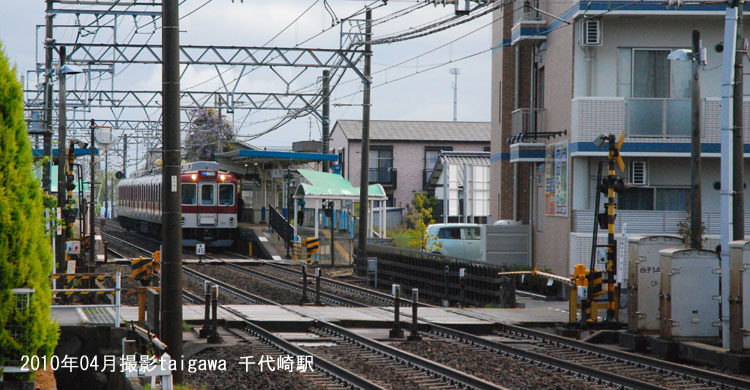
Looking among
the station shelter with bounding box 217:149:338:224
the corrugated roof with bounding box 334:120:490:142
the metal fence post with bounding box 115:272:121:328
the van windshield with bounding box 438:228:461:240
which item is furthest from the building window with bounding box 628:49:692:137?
the corrugated roof with bounding box 334:120:490:142

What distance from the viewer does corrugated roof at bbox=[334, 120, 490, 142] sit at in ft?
184

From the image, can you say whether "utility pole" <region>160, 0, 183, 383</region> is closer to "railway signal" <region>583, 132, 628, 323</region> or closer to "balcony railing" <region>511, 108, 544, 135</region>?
"railway signal" <region>583, 132, 628, 323</region>

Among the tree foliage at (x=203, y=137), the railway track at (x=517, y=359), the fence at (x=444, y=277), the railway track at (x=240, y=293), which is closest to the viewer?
the railway track at (x=517, y=359)

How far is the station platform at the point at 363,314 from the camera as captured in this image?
1681cm

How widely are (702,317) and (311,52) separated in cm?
1731

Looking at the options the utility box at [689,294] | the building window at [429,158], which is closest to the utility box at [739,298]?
the utility box at [689,294]

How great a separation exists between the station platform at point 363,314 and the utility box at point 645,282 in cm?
281

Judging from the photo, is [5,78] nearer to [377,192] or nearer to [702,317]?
[702,317]

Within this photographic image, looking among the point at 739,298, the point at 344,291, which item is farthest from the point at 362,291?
the point at 739,298

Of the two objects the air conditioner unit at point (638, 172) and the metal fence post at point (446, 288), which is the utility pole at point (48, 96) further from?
the air conditioner unit at point (638, 172)

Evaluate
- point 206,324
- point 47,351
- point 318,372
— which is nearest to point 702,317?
point 318,372

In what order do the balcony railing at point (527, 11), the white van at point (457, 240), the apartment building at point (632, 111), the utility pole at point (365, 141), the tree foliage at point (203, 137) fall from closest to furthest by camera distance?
the apartment building at point (632, 111) < the balcony railing at point (527, 11) < the utility pole at point (365, 141) < the white van at point (457, 240) < the tree foliage at point (203, 137)

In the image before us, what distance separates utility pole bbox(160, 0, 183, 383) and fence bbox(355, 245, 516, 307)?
10.5 meters

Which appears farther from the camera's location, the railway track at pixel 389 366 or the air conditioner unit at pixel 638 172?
the air conditioner unit at pixel 638 172
